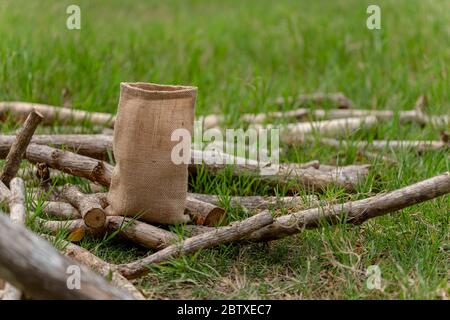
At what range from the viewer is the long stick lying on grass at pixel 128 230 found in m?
3.53

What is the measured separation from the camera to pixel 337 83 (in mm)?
6641

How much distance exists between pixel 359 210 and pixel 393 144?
1.69 m

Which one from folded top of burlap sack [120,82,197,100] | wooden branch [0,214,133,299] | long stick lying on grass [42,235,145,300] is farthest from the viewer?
folded top of burlap sack [120,82,197,100]

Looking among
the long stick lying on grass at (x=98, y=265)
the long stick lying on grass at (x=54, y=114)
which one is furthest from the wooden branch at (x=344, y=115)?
the long stick lying on grass at (x=98, y=265)

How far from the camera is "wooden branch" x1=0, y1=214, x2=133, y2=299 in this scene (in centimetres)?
255

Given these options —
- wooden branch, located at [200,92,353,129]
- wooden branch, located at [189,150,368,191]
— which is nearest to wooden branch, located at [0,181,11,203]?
wooden branch, located at [189,150,368,191]

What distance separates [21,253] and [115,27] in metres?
6.14

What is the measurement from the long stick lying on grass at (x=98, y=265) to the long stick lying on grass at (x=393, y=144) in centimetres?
217

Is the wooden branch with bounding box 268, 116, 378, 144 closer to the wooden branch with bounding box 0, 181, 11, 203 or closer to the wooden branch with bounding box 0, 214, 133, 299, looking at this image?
the wooden branch with bounding box 0, 181, 11, 203

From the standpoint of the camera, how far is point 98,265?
3.22 metres

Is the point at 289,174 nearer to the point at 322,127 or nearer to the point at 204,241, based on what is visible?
the point at 204,241

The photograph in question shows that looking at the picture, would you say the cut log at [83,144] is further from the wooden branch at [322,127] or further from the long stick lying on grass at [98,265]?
the wooden branch at [322,127]


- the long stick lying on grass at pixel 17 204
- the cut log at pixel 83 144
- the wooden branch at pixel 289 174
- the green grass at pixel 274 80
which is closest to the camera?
the long stick lying on grass at pixel 17 204

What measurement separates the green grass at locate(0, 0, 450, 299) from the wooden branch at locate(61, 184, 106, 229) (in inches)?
5.1
